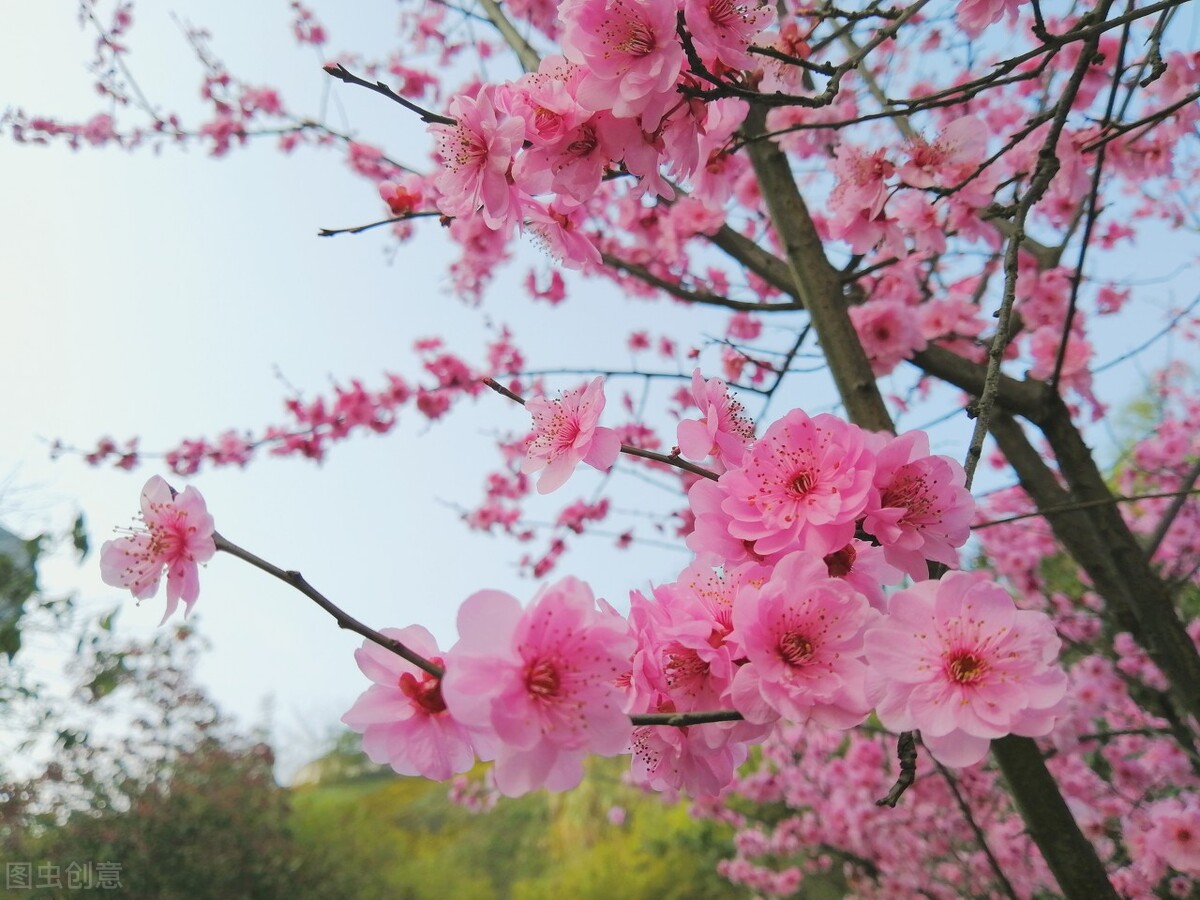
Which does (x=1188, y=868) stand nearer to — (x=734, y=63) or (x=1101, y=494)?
(x=1101, y=494)

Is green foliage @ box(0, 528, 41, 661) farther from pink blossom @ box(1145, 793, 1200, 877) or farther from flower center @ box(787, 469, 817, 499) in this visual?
pink blossom @ box(1145, 793, 1200, 877)

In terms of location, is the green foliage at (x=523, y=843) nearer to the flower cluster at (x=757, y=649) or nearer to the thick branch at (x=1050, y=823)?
the thick branch at (x=1050, y=823)

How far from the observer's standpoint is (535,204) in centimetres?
103

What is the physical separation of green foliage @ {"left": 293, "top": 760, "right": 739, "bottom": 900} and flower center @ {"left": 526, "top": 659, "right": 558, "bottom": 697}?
5.87 meters

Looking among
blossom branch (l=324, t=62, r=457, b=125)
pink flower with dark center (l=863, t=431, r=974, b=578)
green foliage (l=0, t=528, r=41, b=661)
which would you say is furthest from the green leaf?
pink flower with dark center (l=863, t=431, r=974, b=578)

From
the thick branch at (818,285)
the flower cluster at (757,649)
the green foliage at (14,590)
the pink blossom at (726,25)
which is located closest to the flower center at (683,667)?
the flower cluster at (757,649)

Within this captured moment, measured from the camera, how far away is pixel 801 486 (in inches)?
29.0

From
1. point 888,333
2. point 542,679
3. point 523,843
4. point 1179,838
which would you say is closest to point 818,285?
point 888,333

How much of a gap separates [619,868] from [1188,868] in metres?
5.18

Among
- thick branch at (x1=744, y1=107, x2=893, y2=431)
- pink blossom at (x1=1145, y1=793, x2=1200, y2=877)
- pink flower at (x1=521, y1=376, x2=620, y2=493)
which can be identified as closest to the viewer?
pink flower at (x1=521, y1=376, x2=620, y2=493)

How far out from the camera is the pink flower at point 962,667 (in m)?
0.65

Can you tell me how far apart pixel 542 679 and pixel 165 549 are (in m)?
0.59

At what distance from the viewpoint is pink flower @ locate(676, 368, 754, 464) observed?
2.84 ft

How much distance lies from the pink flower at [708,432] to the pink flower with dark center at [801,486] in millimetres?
104
